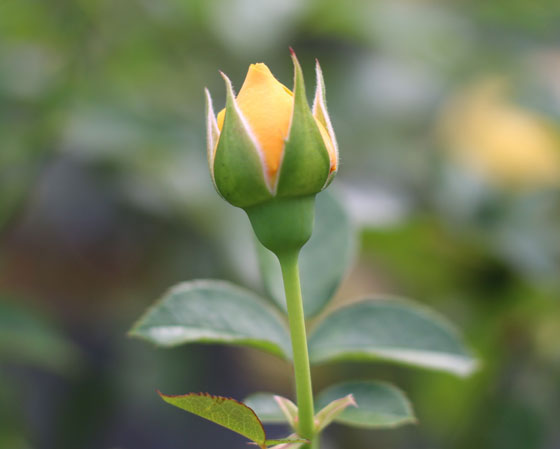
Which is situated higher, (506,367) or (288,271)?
(506,367)

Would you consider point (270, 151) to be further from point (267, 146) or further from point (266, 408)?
point (266, 408)

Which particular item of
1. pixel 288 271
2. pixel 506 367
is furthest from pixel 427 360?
pixel 506 367

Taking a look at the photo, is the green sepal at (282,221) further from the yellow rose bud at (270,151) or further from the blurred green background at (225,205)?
the blurred green background at (225,205)

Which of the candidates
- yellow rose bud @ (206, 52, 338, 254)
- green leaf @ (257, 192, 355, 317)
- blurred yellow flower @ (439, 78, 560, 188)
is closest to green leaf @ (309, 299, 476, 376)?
green leaf @ (257, 192, 355, 317)

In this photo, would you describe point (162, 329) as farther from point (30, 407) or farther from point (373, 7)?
point (373, 7)

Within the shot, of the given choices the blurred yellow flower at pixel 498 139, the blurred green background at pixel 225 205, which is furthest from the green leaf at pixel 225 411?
the blurred yellow flower at pixel 498 139

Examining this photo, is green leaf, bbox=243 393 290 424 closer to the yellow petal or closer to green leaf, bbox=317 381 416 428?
green leaf, bbox=317 381 416 428
